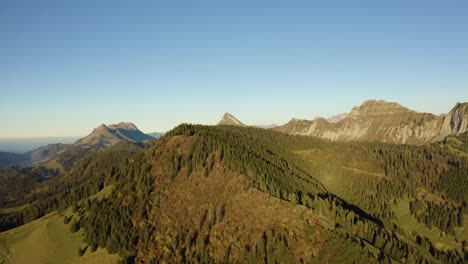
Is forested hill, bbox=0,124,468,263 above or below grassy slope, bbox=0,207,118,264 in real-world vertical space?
above

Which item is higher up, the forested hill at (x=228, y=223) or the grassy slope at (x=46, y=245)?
the forested hill at (x=228, y=223)

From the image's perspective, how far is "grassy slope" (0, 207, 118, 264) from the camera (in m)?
145

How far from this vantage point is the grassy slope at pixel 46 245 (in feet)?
475

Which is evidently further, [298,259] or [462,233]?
[462,233]

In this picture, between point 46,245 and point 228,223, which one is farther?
point 46,245

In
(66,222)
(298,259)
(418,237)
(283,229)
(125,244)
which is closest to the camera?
(298,259)

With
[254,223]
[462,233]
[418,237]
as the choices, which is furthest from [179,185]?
[462,233]

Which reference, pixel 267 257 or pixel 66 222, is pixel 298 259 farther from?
pixel 66 222

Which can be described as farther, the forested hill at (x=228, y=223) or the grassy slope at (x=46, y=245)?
the grassy slope at (x=46, y=245)

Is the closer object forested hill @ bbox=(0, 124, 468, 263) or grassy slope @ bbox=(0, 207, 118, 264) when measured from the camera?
forested hill @ bbox=(0, 124, 468, 263)

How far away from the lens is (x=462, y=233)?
19212cm

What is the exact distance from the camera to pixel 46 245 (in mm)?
154375

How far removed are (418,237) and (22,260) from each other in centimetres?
21543

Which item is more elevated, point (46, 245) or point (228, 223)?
point (228, 223)
